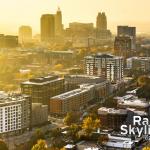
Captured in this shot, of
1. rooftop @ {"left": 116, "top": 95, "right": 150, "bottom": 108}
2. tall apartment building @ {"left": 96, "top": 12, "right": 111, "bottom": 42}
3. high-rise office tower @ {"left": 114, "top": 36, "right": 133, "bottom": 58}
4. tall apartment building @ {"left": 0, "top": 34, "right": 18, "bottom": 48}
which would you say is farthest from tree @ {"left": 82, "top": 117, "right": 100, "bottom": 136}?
tall apartment building @ {"left": 96, "top": 12, "right": 111, "bottom": 42}

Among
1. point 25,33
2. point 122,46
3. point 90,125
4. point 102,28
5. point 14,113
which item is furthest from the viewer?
point 25,33

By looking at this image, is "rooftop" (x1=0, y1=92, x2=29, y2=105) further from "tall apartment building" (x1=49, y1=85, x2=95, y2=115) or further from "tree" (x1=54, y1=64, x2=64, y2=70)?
"tree" (x1=54, y1=64, x2=64, y2=70)

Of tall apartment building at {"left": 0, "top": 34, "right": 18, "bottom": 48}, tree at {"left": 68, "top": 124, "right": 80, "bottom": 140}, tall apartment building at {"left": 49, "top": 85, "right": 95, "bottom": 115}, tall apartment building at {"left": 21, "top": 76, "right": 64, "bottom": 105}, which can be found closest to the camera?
tree at {"left": 68, "top": 124, "right": 80, "bottom": 140}

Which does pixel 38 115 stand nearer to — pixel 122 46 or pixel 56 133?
pixel 56 133

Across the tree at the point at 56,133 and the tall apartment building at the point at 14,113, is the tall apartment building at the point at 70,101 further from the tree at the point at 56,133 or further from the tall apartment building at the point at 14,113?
the tree at the point at 56,133

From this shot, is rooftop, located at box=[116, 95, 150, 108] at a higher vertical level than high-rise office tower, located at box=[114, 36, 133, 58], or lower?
lower

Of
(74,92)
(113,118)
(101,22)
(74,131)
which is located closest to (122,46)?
(74,92)
